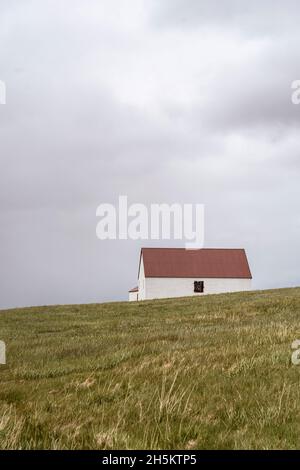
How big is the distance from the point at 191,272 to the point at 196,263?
184 centimetres

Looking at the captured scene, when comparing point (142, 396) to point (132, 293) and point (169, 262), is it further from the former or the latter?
point (132, 293)

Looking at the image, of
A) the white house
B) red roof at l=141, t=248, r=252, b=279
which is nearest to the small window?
the white house

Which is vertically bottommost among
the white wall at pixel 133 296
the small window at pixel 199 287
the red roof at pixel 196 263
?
the white wall at pixel 133 296

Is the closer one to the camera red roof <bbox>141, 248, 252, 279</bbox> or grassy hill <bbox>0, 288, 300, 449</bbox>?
grassy hill <bbox>0, 288, 300, 449</bbox>

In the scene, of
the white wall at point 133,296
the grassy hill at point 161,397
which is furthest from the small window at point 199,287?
the grassy hill at point 161,397

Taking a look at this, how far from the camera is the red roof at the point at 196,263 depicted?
7362 cm

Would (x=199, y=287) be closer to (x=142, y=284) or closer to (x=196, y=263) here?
(x=196, y=263)

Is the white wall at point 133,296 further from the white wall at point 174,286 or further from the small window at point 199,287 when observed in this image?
the small window at point 199,287

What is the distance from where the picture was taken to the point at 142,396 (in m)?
7.74

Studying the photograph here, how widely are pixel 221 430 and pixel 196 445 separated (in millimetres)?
544

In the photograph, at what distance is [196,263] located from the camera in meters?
74.8

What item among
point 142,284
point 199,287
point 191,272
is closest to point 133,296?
point 142,284

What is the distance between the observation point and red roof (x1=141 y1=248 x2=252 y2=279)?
73.6 metres

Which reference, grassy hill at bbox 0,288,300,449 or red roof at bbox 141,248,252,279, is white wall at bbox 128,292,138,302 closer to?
red roof at bbox 141,248,252,279
